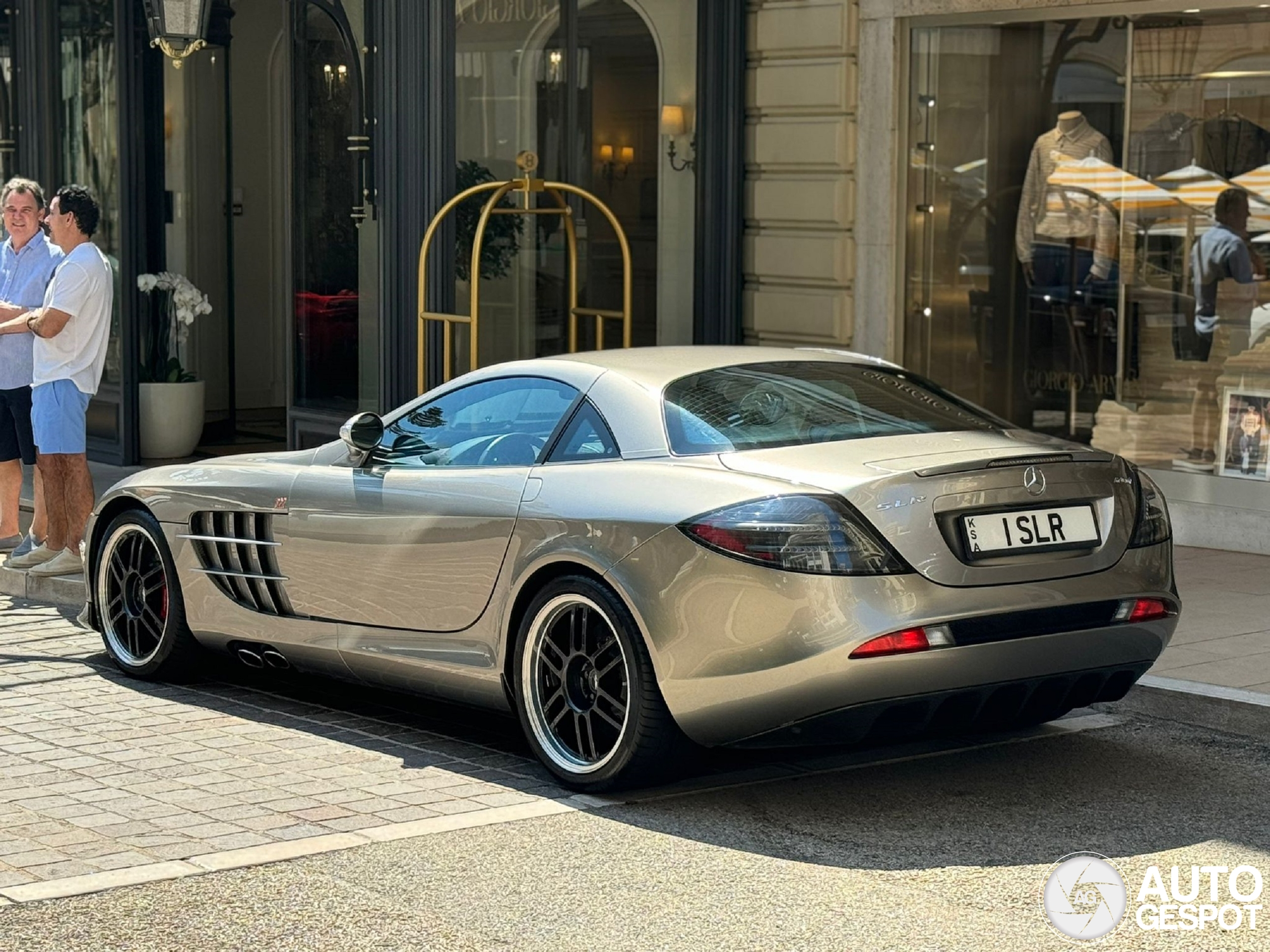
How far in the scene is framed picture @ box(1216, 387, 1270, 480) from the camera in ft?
37.3

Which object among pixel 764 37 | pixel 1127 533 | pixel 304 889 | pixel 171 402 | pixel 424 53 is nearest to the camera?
pixel 304 889

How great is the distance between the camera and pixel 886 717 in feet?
18.6

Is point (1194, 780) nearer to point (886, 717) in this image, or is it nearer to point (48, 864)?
point (886, 717)

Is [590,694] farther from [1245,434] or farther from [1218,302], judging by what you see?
[1218,302]

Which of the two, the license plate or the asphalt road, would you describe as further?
the license plate

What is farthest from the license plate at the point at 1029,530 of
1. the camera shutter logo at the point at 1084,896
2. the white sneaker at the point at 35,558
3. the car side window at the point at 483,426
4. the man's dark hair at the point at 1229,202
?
the man's dark hair at the point at 1229,202

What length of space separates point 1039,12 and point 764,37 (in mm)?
1873

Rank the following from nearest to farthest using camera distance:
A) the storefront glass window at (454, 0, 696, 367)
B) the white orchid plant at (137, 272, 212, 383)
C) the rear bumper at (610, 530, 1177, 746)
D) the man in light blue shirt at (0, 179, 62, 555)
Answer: the rear bumper at (610, 530, 1177, 746)
the man in light blue shirt at (0, 179, 62, 555)
the storefront glass window at (454, 0, 696, 367)
the white orchid plant at (137, 272, 212, 383)

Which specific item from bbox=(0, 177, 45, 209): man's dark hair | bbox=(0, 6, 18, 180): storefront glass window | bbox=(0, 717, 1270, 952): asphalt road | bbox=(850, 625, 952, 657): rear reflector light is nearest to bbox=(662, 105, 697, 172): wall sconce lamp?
bbox=(0, 177, 45, 209): man's dark hair

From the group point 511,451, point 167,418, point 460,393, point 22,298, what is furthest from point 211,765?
point 167,418

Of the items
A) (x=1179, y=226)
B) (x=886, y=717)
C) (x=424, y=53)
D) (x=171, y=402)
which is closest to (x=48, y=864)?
(x=886, y=717)

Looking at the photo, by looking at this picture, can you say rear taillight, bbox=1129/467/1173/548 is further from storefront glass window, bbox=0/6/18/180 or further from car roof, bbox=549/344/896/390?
storefront glass window, bbox=0/6/18/180

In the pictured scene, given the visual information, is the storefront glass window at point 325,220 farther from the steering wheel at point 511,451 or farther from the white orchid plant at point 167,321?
the steering wheel at point 511,451

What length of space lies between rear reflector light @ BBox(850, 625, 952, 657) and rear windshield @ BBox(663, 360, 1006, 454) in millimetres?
773
